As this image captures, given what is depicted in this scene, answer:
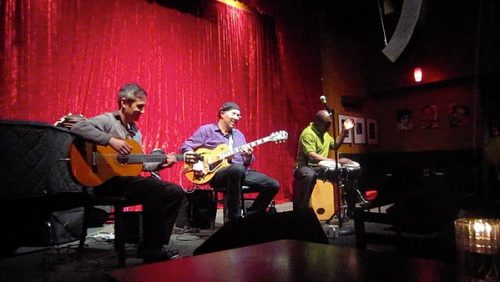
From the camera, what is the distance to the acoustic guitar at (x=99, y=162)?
2824mm

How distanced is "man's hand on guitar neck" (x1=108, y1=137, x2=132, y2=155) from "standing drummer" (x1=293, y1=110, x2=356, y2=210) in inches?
93.4

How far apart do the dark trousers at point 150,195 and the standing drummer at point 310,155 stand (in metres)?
2.08

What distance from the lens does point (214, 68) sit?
6.23m

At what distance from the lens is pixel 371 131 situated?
29.7 feet

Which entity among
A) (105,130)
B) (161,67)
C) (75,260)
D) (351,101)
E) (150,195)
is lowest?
(75,260)

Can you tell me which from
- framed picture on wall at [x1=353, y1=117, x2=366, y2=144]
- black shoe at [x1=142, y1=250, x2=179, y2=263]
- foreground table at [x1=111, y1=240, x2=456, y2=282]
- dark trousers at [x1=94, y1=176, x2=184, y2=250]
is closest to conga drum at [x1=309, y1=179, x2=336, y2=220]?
dark trousers at [x1=94, y1=176, x2=184, y2=250]

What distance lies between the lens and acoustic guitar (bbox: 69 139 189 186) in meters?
2.82

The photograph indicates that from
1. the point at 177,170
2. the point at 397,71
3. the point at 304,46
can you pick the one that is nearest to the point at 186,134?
the point at 177,170

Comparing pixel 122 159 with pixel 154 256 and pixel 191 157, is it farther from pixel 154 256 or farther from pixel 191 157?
pixel 191 157

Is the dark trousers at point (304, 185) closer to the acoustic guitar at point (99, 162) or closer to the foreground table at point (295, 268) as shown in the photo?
the acoustic guitar at point (99, 162)

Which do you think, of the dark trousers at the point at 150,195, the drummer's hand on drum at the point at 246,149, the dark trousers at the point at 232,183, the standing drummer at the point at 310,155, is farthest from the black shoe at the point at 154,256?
the standing drummer at the point at 310,155

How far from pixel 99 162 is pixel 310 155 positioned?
111 inches

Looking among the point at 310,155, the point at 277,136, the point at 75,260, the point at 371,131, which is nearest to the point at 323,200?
the point at 310,155

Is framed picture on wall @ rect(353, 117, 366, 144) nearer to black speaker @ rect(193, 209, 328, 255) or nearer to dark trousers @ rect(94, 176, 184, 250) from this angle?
dark trousers @ rect(94, 176, 184, 250)
